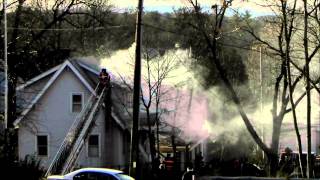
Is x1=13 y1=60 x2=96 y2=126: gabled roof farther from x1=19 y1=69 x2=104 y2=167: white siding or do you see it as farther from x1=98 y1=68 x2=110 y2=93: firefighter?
x1=98 y1=68 x2=110 y2=93: firefighter

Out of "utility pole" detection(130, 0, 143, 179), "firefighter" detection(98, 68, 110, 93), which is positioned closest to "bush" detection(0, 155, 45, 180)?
"utility pole" detection(130, 0, 143, 179)

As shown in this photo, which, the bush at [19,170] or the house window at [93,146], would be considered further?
the house window at [93,146]

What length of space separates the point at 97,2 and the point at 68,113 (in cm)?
679

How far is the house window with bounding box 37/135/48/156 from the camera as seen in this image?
35969mm

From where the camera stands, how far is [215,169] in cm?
3584

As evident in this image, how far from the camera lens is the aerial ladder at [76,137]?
91.6 feet

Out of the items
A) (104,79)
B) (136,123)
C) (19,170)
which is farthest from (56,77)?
(19,170)

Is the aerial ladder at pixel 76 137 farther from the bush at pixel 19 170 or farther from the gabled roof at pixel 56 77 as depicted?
the bush at pixel 19 170

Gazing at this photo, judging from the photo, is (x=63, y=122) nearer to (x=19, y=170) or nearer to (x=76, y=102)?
(x=76, y=102)

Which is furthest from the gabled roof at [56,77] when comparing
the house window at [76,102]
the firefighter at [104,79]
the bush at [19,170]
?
the bush at [19,170]

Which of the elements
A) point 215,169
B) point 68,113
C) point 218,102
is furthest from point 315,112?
point 68,113

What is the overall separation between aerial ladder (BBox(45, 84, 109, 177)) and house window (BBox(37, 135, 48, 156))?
7.71 feet

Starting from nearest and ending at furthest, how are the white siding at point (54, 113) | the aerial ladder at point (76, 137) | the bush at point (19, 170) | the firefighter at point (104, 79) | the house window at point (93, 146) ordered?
the bush at point (19, 170), the aerial ladder at point (76, 137), the firefighter at point (104, 79), the house window at point (93, 146), the white siding at point (54, 113)

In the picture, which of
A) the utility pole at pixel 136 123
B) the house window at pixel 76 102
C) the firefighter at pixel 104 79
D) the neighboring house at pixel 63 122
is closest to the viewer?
the utility pole at pixel 136 123
